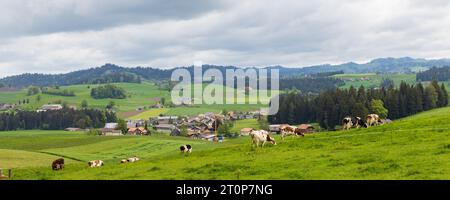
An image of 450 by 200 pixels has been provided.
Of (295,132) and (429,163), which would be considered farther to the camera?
(295,132)

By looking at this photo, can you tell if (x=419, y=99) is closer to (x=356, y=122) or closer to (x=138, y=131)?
(x=138, y=131)

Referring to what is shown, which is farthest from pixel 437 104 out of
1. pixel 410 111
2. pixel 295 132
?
pixel 295 132

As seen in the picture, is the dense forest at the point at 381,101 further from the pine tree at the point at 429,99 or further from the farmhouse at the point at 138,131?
the farmhouse at the point at 138,131

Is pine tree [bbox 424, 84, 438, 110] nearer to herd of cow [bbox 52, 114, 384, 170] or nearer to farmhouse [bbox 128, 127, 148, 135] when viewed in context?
farmhouse [bbox 128, 127, 148, 135]

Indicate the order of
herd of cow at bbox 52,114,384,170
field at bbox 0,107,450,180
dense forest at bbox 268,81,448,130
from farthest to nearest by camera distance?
1. dense forest at bbox 268,81,448,130
2. herd of cow at bbox 52,114,384,170
3. field at bbox 0,107,450,180

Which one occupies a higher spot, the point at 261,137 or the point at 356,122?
the point at 356,122

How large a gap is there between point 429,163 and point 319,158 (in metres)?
6.70

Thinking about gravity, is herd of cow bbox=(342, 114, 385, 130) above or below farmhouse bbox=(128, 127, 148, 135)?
above

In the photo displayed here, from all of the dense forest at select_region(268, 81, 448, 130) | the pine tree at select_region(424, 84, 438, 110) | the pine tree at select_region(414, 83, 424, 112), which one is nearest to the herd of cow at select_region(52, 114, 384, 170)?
the dense forest at select_region(268, 81, 448, 130)

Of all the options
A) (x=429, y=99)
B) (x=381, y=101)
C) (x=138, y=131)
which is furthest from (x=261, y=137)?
(x=138, y=131)
